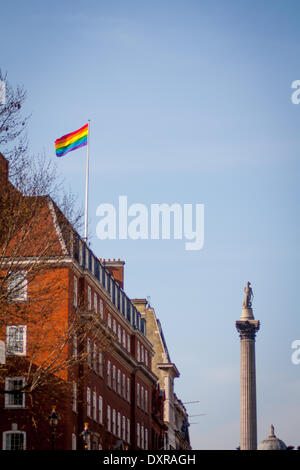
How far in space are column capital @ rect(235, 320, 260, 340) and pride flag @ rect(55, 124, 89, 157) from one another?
1489 inches

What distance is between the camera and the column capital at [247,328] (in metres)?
113

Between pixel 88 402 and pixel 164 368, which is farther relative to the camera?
pixel 164 368

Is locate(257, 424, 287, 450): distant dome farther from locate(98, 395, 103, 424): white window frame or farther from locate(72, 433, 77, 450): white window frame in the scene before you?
locate(72, 433, 77, 450): white window frame

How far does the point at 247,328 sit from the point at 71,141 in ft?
133

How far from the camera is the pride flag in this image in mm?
78875

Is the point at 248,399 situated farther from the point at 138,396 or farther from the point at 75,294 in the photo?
the point at 75,294

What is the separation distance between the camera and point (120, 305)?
105 metres

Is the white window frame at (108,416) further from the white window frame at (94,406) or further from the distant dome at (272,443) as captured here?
the distant dome at (272,443)

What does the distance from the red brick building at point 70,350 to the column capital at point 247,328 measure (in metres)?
10.5

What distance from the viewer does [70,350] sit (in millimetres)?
80000

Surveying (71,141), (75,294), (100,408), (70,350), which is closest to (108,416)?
(100,408)

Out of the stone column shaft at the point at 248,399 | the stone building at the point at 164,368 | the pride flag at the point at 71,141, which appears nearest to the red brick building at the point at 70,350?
the pride flag at the point at 71,141

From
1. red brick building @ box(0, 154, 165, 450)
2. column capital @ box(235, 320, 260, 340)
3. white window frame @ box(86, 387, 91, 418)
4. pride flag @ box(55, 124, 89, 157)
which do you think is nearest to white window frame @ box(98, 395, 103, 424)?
red brick building @ box(0, 154, 165, 450)
